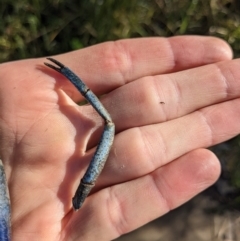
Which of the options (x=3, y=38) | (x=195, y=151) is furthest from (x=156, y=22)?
(x=195, y=151)

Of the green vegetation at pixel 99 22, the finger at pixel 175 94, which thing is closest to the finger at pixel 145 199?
the finger at pixel 175 94

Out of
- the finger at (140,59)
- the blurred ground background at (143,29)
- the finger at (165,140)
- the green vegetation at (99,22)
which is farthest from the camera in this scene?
the green vegetation at (99,22)

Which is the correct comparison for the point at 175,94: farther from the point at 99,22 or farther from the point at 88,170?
the point at 99,22

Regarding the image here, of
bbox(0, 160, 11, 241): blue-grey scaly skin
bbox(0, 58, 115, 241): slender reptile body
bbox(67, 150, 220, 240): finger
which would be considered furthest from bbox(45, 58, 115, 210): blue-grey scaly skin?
bbox(0, 160, 11, 241): blue-grey scaly skin

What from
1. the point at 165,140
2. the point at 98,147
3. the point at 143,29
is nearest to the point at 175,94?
the point at 165,140

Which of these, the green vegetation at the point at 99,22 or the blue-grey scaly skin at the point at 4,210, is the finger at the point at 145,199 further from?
the green vegetation at the point at 99,22

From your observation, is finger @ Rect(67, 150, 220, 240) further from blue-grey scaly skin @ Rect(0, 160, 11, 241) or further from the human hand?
blue-grey scaly skin @ Rect(0, 160, 11, 241)
